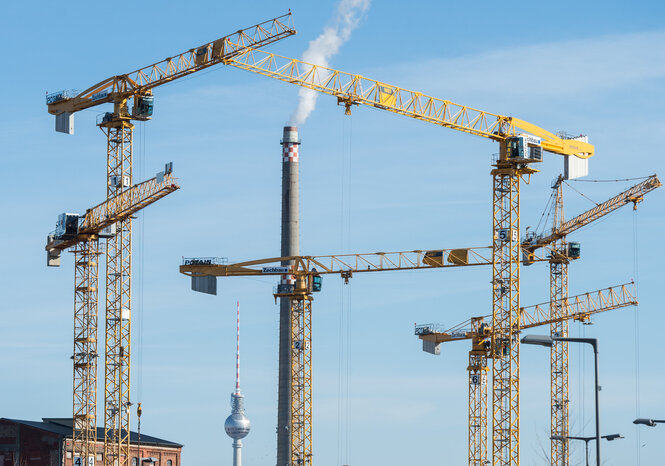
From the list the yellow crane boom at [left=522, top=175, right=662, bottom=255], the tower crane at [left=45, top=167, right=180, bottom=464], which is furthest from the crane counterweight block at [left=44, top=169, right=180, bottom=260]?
the yellow crane boom at [left=522, top=175, right=662, bottom=255]

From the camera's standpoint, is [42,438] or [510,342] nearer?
[510,342]

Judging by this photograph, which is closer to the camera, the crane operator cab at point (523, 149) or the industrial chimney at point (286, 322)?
the crane operator cab at point (523, 149)

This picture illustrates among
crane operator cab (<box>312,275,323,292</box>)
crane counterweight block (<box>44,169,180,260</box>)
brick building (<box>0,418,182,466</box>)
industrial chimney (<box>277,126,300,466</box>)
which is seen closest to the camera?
crane counterweight block (<box>44,169,180,260</box>)

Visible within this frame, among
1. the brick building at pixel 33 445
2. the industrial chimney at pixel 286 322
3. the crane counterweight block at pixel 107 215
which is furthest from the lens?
the industrial chimney at pixel 286 322

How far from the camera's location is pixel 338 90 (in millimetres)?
108188

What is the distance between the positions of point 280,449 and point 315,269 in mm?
42734

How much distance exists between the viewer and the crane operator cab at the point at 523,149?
110250mm

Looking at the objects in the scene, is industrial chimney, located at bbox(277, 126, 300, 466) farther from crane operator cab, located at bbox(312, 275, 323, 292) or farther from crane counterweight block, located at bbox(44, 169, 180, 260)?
crane counterweight block, located at bbox(44, 169, 180, 260)

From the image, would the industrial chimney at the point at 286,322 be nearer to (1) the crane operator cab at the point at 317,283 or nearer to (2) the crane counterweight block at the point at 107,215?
(1) the crane operator cab at the point at 317,283

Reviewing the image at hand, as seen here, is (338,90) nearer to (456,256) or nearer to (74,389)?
(456,256)

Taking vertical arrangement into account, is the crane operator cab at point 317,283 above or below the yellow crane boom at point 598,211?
below

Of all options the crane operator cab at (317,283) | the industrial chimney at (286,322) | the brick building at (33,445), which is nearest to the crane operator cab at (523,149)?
the crane operator cab at (317,283)

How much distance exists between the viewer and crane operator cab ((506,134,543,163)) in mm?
110250

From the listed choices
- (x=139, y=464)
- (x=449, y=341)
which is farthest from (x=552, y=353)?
(x=139, y=464)
